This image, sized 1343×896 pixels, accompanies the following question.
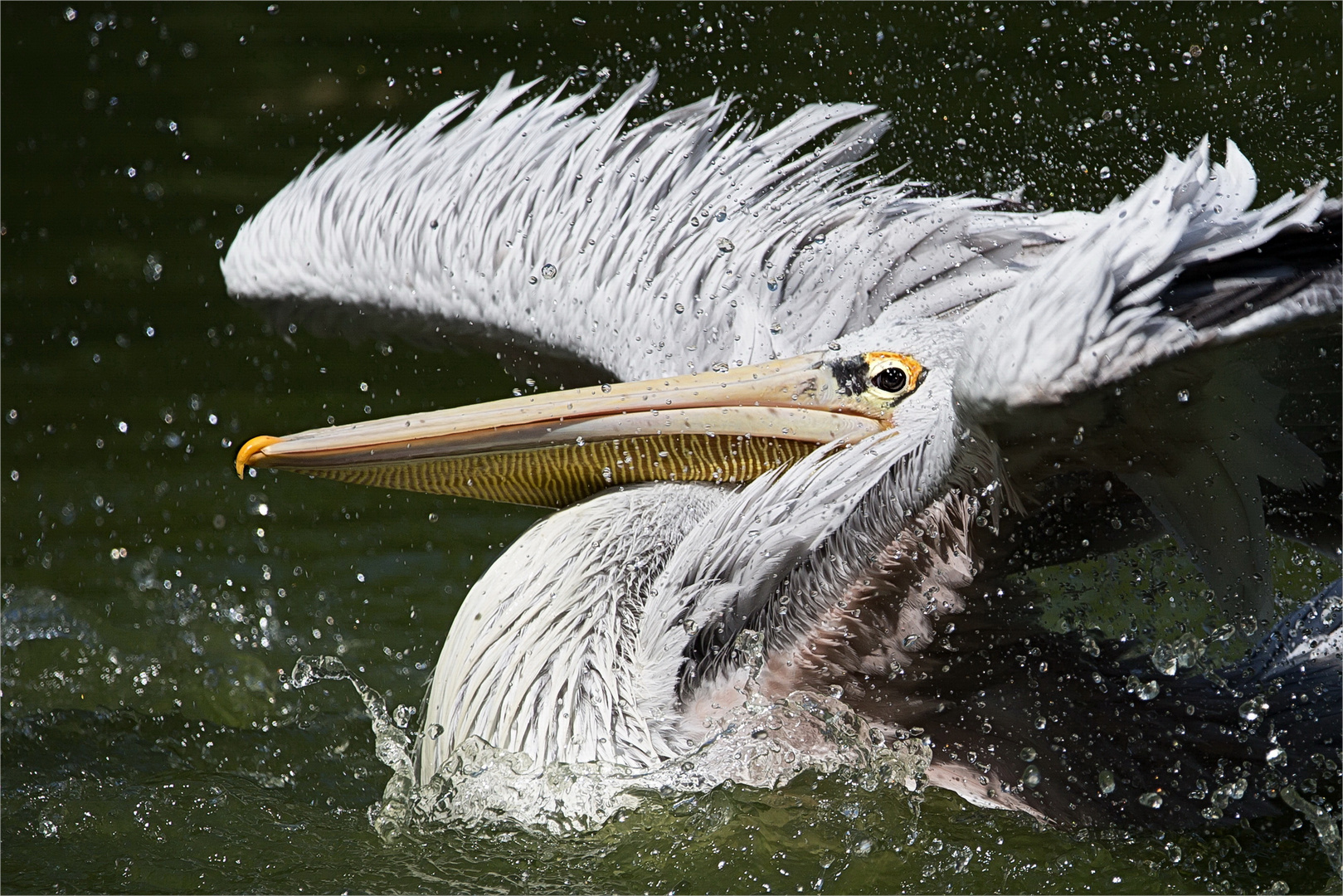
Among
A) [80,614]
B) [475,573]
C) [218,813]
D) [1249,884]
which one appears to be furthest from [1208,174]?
[80,614]

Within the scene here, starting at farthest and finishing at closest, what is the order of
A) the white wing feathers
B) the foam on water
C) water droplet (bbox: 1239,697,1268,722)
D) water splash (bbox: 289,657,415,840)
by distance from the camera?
water splash (bbox: 289,657,415,840) → water droplet (bbox: 1239,697,1268,722) → the foam on water → the white wing feathers

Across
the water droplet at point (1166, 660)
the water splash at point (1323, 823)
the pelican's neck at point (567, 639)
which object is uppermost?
the pelican's neck at point (567, 639)

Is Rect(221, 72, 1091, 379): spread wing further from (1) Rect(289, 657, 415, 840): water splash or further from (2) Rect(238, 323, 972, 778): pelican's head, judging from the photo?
(1) Rect(289, 657, 415, 840): water splash

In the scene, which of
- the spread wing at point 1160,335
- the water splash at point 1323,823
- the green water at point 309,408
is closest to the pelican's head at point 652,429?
the spread wing at point 1160,335

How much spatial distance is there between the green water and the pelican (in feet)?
0.55

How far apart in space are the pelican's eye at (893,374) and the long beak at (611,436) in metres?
0.05

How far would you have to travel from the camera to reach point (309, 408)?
4.73 meters

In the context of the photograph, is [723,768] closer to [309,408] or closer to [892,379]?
[892,379]

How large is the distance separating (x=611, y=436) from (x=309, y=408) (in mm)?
2456

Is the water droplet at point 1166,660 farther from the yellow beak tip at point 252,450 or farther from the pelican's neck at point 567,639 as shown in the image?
the yellow beak tip at point 252,450

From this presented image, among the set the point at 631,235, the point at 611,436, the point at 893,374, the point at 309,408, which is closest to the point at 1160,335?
the point at 893,374

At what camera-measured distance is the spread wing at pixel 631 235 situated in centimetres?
285

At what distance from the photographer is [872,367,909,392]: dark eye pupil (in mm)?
2400

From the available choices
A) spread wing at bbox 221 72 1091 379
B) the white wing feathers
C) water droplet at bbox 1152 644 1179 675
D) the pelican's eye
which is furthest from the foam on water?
spread wing at bbox 221 72 1091 379
